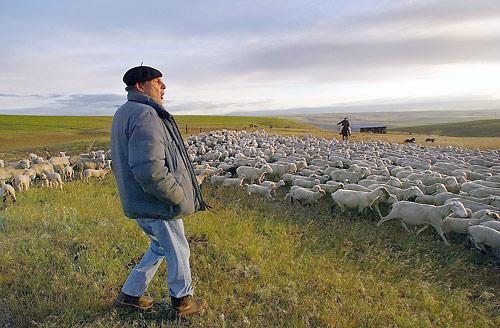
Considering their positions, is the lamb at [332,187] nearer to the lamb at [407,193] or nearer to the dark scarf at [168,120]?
the lamb at [407,193]

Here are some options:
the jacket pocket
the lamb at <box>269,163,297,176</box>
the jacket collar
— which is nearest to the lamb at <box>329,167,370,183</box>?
the lamb at <box>269,163,297,176</box>

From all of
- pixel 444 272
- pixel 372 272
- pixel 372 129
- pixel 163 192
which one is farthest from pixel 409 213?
pixel 372 129

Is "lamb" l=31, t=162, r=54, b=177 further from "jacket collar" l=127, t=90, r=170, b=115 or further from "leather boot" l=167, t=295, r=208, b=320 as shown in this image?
"jacket collar" l=127, t=90, r=170, b=115

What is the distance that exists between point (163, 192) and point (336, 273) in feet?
12.3

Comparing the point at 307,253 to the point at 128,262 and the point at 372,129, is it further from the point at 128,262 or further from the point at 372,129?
the point at 372,129

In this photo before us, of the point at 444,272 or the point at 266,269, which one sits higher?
the point at 266,269

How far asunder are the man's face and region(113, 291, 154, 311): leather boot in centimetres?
233

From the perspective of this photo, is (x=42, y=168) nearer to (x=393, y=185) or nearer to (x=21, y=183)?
(x=21, y=183)

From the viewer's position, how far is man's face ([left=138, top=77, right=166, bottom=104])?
424cm

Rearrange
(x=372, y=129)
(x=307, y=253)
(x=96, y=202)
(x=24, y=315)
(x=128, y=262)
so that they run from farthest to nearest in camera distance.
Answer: (x=372, y=129), (x=96, y=202), (x=307, y=253), (x=128, y=262), (x=24, y=315)

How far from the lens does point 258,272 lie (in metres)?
6.28

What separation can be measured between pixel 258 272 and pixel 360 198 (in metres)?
5.19

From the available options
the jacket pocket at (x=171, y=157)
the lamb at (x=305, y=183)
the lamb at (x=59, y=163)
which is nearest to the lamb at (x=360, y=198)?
the lamb at (x=305, y=183)

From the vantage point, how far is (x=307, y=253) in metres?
7.54
